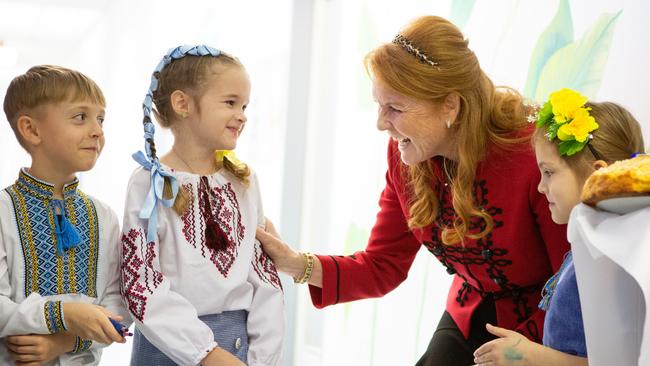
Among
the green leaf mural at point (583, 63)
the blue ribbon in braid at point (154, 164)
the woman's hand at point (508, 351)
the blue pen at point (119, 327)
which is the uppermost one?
the green leaf mural at point (583, 63)

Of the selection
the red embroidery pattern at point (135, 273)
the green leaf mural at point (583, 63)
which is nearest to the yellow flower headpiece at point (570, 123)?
the green leaf mural at point (583, 63)

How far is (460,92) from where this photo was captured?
1.95 metres

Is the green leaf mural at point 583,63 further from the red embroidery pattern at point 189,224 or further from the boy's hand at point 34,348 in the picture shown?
the boy's hand at point 34,348

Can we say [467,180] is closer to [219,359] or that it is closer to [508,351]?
[508,351]

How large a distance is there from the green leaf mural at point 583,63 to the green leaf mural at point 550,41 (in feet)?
0.08

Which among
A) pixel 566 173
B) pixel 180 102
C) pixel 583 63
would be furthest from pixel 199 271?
pixel 583 63

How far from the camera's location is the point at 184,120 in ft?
6.26

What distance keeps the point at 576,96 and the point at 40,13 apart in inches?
165

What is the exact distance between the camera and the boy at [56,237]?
1.66m

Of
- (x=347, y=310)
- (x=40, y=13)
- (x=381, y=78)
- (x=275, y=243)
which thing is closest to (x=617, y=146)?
(x=381, y=78)

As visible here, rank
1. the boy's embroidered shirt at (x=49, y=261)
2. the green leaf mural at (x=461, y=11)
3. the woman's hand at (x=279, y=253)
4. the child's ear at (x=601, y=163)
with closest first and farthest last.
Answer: the child's ear at (x=601, y=163), the boy's embroidered shirt at (x=49, y=261), the woman's hand at (x=279, y=253), the green leaf mural at (x=461, y=11)

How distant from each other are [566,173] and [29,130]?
4.03ft

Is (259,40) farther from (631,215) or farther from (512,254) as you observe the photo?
(631,215)

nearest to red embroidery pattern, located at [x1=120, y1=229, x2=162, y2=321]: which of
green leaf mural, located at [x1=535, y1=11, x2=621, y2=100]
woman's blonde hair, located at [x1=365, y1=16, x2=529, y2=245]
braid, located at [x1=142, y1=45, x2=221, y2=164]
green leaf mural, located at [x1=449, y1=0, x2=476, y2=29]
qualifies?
braid, located at [x1=142, y1=45, x2=221, y2=164]
